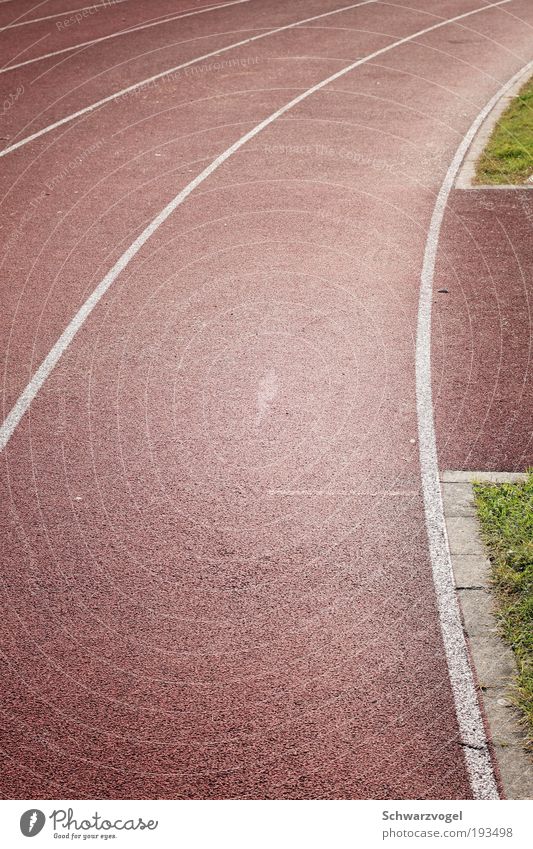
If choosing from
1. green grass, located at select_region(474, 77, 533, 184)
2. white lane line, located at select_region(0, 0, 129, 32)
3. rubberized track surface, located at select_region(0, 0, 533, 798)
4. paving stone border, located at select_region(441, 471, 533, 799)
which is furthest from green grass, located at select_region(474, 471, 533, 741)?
white lane line, located at select_region(0, 0, 129, 32)

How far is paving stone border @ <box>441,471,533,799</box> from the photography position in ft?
15.9

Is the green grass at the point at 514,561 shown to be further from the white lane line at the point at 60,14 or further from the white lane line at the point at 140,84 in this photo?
the white lane line at the point at 60,14

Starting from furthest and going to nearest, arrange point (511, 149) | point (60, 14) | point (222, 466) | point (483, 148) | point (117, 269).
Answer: point (60, 14), point (483, 148), point (511, 149), point (117, 269), point (222, 466)

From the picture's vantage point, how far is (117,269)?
10.9 m

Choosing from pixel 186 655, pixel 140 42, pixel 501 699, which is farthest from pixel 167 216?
pixel 140 42

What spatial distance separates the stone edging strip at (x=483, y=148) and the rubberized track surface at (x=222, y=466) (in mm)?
372

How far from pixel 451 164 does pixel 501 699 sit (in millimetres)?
10315

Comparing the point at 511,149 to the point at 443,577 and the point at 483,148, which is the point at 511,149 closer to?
the point at 483,148

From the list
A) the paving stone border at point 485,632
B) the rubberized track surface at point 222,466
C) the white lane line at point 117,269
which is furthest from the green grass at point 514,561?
the white lane line at point 117,269

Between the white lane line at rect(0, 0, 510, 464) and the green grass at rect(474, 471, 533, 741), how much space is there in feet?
12.7

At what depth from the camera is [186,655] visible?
5.66 metres

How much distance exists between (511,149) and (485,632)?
10393 millimetres

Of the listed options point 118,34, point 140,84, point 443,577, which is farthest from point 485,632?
point 118,34

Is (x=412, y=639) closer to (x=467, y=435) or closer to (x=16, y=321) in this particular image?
(x=467, y=435)
